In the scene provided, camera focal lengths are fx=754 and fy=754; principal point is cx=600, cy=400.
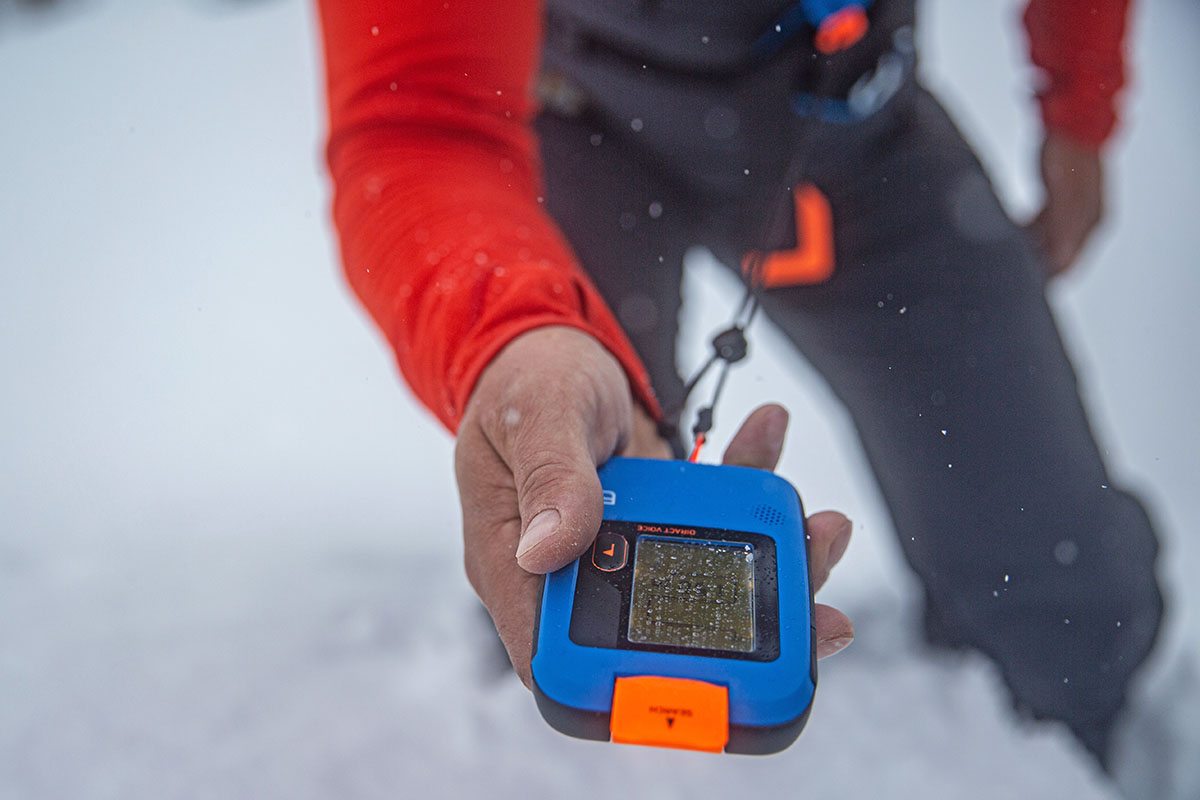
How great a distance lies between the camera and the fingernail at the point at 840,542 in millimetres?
325

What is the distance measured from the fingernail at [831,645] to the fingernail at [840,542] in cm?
3

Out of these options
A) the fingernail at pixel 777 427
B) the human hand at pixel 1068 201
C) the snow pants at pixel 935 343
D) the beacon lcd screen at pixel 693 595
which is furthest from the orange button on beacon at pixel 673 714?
the human hand at pixel 1068 201

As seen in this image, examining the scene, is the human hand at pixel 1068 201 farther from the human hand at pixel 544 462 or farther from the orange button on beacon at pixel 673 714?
the orange button on beacon at pixel 673 714

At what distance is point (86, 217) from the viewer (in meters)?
0.57

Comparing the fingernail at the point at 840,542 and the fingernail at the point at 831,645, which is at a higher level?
the fingernail at the point at 840,542

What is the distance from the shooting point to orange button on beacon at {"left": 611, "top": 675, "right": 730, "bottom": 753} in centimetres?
25

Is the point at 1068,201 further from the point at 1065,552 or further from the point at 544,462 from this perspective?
the point at 544,462

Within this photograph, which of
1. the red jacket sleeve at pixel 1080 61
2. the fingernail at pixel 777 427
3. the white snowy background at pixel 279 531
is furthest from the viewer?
the red jacket sleeve at pixel 1080 61

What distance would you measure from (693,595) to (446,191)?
0.92 ft

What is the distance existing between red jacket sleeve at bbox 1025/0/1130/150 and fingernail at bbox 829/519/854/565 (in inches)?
22.3

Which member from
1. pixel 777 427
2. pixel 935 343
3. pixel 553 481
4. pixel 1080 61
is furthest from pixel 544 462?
pixel 1080 61

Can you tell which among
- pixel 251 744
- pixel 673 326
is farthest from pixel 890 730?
pixel 251 744

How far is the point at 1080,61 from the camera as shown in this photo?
0.66 metres

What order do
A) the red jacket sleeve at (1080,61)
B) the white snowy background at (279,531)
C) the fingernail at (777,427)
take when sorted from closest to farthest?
the fingernail at (777,427), the white snowy background at (279,531), the red jacket sleeve at (1080,61)
